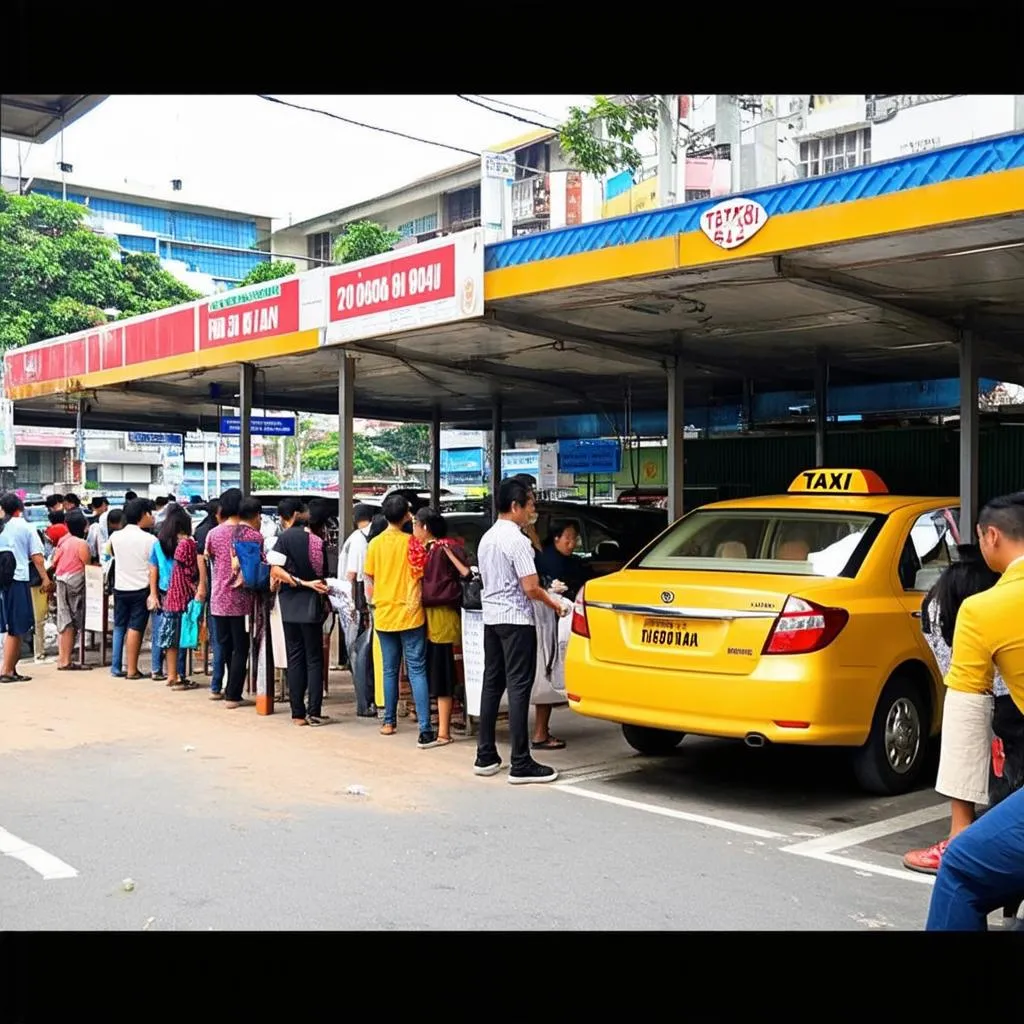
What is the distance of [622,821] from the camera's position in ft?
21.3

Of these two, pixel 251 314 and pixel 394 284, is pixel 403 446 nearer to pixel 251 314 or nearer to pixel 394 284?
pixel 251 314

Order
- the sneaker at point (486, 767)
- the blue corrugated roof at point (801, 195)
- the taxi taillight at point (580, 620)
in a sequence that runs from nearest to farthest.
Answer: the blue corrugated roof at point (801, 195) → the taxi taillight at point (580, 620) → the sneaker at point (486, 767)

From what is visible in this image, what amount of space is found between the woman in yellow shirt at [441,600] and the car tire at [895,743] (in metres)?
3.08

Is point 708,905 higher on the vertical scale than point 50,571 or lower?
lower

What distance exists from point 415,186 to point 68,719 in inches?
1872

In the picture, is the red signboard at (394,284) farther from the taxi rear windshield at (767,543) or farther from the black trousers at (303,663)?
the taxi rear windshield at (767,543)

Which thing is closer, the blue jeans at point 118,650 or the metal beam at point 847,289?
the metal beam at point 847,289

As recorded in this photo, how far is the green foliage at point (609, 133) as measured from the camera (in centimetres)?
2659

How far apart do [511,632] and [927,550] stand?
8.74ft

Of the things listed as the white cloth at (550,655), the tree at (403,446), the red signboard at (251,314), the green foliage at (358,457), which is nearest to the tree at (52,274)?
the green foliage at (358,457)

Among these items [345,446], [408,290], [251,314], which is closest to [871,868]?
[408,290]

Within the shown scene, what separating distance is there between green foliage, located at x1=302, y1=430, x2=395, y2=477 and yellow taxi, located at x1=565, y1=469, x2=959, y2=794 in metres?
42.1
